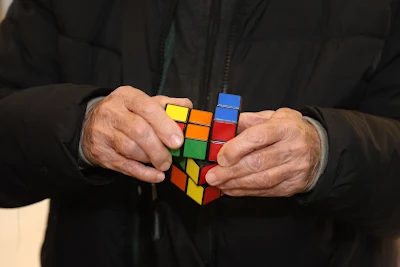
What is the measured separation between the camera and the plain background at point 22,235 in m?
1.43

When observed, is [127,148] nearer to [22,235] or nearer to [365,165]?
[365,165]

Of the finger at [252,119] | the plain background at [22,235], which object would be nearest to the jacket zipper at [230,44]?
the finger at [252,119]

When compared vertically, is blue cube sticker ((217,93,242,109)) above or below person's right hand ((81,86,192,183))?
above

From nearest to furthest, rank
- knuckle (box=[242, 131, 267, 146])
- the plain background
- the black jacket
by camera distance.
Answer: knuckle (box=[242, 131, 267, 146]) → the black jacket → the plain background

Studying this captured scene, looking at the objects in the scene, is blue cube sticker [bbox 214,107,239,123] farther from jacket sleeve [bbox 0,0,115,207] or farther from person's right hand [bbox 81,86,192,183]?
jacket sleeve [bbox 0,0,115,207]

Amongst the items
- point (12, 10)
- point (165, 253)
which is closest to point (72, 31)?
point (12, 10)

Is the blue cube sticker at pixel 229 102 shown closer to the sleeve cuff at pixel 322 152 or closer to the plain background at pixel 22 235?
the sleeve cuff at pixel 322 152

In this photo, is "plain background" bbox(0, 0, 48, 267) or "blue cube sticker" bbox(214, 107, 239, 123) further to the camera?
"plain background" bbox(0, 0, 48, 267)

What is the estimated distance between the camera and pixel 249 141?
0.61 m

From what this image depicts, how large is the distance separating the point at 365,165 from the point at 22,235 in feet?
3.74

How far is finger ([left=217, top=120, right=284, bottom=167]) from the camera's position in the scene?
24.0 inches

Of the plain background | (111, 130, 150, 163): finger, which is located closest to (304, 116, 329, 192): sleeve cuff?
(111, 130, 150, 163): finger

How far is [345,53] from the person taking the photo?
0.79 meters

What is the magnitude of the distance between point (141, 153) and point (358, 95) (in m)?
0.39
